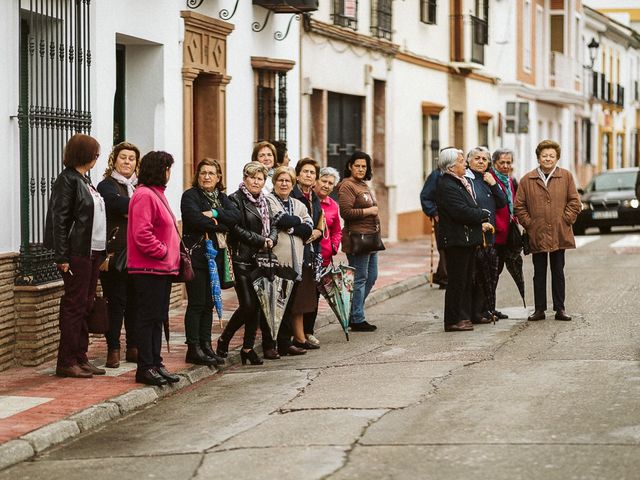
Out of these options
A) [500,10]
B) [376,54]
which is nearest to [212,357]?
[376,54]

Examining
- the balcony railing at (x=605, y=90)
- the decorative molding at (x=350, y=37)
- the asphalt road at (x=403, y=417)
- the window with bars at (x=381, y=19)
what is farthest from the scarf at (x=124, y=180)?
the balcony railing at (x=605, y=90)

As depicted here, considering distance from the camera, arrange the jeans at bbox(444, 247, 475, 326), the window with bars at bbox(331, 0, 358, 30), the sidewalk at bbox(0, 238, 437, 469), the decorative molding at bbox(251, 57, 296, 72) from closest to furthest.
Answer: the sidewalk at bbox(0, 238, 437, 469) → the jeans at bbox(444, 247, 475, 326) → the decorative molding at bbox(251, 57, 296, 72) → the window with bars at bbox(331, 0, 358, 30)

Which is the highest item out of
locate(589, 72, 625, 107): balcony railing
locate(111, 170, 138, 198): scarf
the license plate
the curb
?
locate(589, 72, 625, 107): balcony railing

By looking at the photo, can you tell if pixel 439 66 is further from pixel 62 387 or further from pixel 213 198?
pixel 62 387

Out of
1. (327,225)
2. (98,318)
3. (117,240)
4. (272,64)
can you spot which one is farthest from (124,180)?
(272,64)

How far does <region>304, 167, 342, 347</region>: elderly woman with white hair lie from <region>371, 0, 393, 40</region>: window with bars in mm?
13693

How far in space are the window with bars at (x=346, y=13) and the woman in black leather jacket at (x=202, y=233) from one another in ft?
43.3

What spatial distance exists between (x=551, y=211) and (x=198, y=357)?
4.49 m

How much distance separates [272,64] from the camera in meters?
19.5

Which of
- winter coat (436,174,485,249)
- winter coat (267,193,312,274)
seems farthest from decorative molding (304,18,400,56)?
winter coat (267,193,312,274)

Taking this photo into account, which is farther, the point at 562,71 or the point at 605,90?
the point at 605,90

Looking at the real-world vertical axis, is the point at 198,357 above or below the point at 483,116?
below

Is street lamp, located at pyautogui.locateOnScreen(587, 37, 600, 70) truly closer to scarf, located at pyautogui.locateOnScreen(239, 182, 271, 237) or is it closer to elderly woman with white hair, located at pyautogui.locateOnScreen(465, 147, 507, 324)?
elderly woman with white hair, located at pyautogui.locateOnScreen(465, 147, 507, 324)

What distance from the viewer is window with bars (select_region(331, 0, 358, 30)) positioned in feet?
80.3
